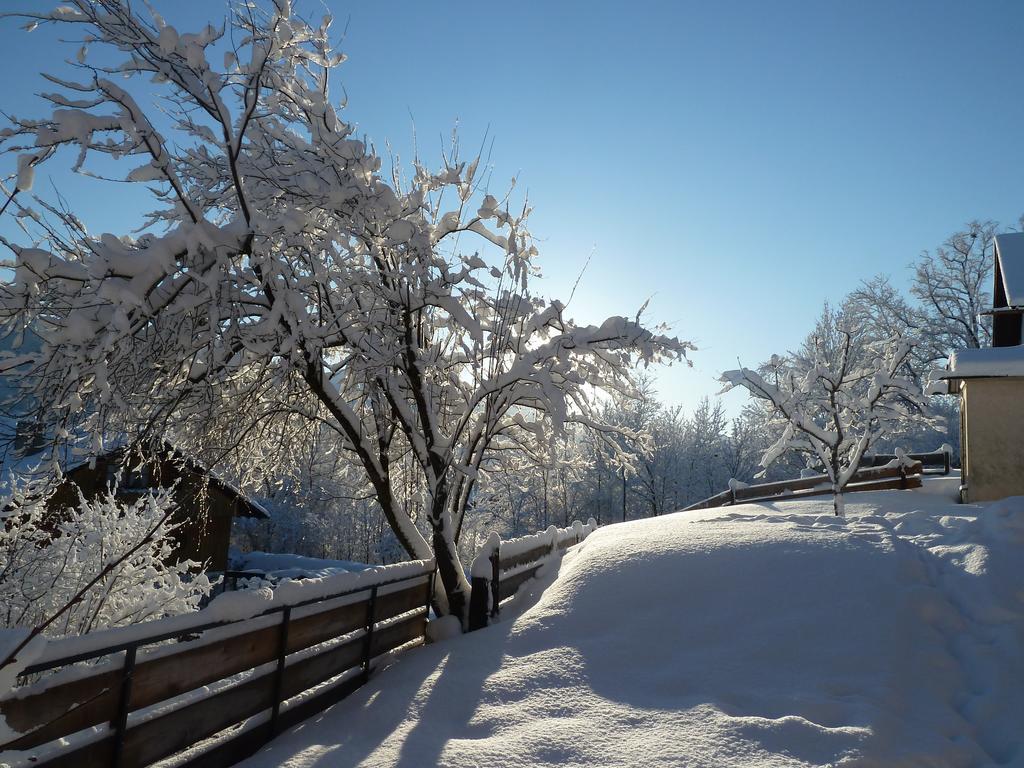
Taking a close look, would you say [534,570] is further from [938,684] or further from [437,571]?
[938,684]

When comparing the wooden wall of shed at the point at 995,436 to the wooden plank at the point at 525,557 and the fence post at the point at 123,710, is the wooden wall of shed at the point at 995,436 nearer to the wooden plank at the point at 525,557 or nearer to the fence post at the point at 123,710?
the wooden plank at the point at 525,557

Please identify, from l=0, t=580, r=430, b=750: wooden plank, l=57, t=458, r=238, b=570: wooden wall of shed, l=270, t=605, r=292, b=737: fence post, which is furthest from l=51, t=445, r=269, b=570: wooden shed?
l=270, t=605, r=292, b=737: fence post

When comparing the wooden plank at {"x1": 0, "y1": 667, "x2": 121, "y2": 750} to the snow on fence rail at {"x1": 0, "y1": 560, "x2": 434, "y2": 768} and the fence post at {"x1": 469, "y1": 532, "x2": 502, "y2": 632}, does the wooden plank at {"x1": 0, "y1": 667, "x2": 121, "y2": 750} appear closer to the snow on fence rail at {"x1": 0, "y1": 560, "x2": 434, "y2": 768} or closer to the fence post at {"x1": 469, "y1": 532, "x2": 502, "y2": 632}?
the snow on fence rail at {"x1": 0, "y1": 560, "x2": 434, "y2": 768}

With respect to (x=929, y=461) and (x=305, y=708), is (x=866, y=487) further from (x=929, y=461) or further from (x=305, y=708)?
(x=305, y=708)

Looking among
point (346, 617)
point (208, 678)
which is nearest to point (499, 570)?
point (346, 617)

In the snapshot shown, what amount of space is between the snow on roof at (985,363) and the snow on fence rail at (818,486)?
4918mm

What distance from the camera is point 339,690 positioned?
5625 millimetres

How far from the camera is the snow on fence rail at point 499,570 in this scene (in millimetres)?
7371

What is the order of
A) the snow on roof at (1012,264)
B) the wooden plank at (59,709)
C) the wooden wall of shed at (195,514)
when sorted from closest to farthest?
the wooden plank at (59,709), the snow on roof at (1012,264), the wooden wall of shed at (195,514)

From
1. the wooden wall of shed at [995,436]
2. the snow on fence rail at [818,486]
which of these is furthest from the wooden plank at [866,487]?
the wooden wall of shed at [995,436]

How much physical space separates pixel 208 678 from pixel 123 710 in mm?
742

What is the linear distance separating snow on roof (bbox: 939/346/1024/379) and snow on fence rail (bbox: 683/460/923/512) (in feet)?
16.1

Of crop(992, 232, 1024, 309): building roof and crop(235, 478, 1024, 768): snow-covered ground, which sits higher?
crop(992, 232, 1024, 309): building roof

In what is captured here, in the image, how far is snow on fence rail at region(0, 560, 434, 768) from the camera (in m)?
3.26
